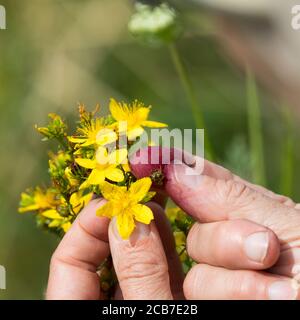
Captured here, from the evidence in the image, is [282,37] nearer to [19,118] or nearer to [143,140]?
[143,140]

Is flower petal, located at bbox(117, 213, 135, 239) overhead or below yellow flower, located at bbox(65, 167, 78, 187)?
below

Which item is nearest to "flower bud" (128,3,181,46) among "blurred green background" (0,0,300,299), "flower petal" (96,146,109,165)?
"flower petal" (96,146,109,165)

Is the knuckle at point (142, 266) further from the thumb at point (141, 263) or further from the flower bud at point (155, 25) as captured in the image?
the flower bud at point (155, 25)

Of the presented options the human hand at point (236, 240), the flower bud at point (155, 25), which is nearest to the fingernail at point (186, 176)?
the human hand at point (236, 240)

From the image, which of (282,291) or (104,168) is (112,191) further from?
(282,291)

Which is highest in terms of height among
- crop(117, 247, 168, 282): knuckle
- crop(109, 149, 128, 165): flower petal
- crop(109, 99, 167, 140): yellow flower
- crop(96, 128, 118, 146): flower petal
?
crop(109, 99, 167, 140): yellow flower

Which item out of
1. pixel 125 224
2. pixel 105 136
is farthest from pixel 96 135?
pixel 125 224

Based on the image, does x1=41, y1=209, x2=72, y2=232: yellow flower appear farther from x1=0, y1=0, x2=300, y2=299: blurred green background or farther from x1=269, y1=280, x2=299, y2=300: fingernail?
x1=0, y1=0, x2=300, y2=299: blurred green background

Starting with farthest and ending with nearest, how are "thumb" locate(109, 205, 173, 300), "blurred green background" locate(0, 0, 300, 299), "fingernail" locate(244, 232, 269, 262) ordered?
"blurred green background" locate(0, 0, 300, 299)
"thumb" locate(109, 205, 173, 300)
"fingernail" locate(244, 232, 269, 262)
